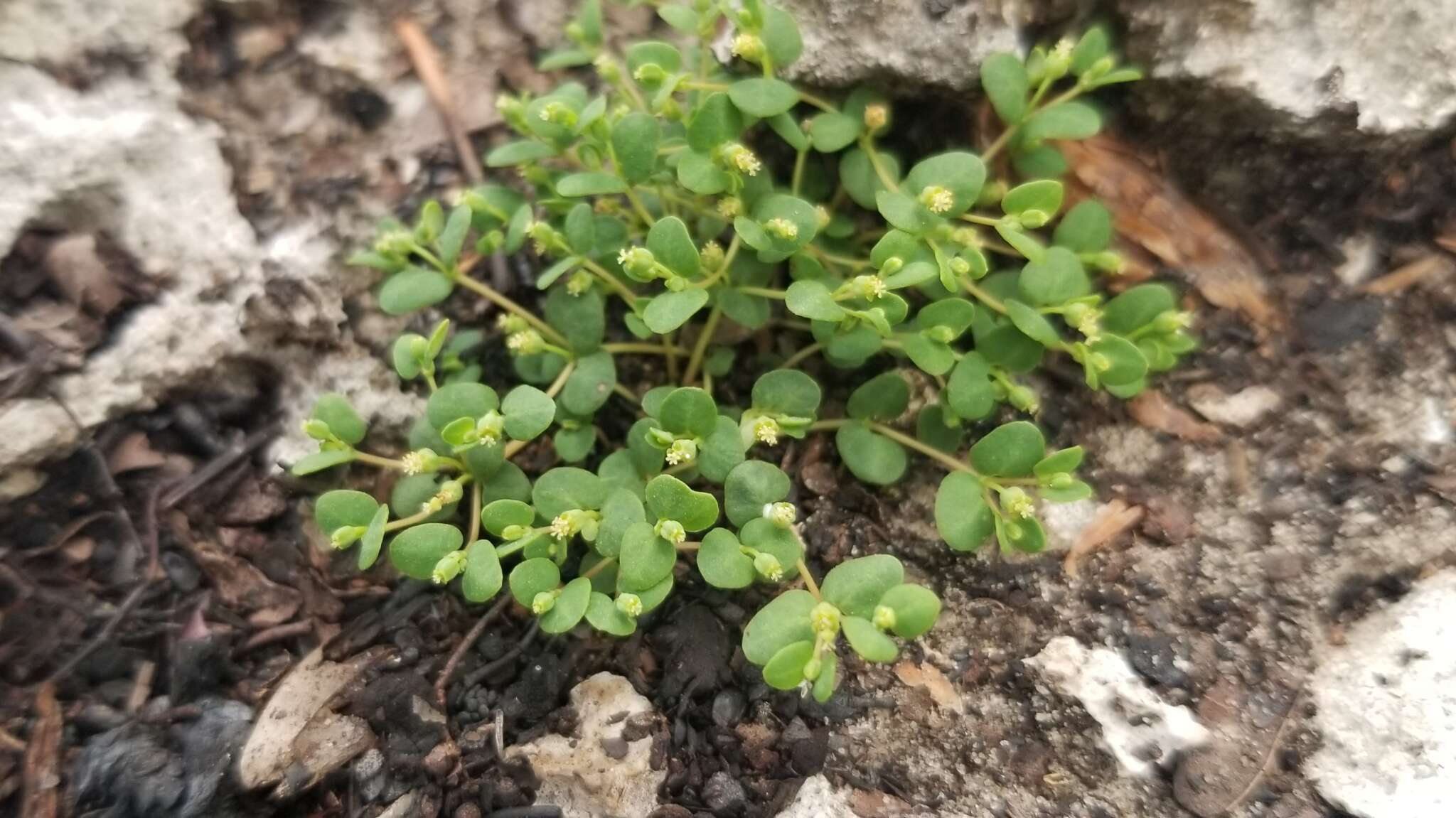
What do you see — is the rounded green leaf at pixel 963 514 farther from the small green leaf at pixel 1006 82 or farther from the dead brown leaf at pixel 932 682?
the small green leaf at pixel 1006 82

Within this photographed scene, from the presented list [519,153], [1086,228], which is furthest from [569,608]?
[1086,228]

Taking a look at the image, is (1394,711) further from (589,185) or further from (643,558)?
(589,185)

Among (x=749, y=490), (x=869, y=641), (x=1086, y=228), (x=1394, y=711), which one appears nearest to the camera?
(x=869, y=641)

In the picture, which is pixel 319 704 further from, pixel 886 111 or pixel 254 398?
pixel 886 111

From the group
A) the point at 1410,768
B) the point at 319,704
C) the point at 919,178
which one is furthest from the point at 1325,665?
the point at 319,704

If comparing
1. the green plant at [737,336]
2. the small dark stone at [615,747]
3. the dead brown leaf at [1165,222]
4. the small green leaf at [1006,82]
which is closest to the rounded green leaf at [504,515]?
the green plant at [737,336]
